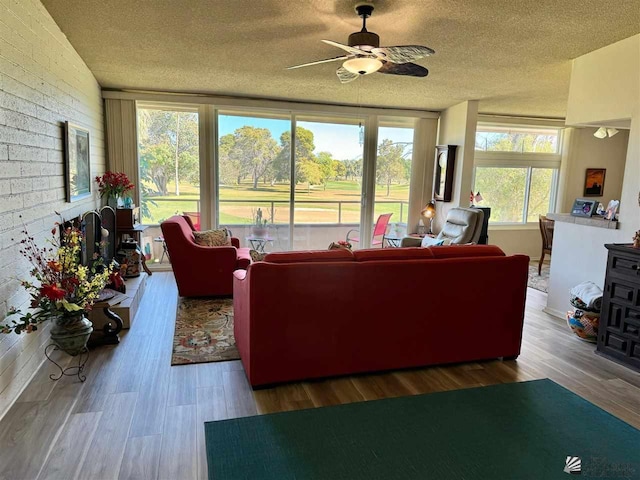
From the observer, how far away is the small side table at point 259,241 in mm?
6645

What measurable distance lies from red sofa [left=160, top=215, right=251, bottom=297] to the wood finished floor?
37.5 inches

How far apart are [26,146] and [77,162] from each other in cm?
141

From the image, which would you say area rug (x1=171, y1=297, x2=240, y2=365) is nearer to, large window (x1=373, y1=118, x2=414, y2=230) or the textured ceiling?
the textured ceiling

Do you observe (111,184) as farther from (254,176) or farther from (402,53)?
(402,53)

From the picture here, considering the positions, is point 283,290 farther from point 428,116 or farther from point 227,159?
point 428,116

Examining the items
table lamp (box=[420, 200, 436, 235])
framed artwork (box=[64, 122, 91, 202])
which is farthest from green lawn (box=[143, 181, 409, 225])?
framed artwork (box=[64, 122, 91, 202])

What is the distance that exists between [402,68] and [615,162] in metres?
6.33

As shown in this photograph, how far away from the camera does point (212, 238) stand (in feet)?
16.5

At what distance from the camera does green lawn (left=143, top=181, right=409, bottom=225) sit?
21.0 feet

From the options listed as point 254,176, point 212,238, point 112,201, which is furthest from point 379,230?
point 112,201

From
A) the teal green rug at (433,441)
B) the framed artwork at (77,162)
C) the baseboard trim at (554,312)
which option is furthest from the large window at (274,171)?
the teal green rug at (433,441)

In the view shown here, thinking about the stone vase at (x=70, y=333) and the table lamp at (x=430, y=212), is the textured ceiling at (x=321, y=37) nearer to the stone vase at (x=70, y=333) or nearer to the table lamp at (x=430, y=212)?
the table lamp at (x=430, y=212)

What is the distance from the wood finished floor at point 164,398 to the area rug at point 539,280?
78.4 inches

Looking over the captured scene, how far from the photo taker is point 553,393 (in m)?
2.84
